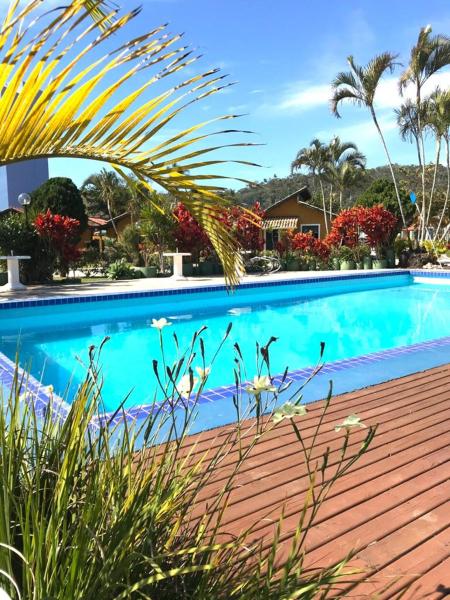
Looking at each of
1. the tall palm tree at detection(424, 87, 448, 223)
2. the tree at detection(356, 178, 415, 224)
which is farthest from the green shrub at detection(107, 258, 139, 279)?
the tall palm tree at detection(424, 87, 448, 223)

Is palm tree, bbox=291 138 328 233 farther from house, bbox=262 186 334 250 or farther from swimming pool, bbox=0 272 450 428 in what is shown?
swimming pool, bbox=0 272 450 428

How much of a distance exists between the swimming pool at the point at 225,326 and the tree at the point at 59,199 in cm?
561

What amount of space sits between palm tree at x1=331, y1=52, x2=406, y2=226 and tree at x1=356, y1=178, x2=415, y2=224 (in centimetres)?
308

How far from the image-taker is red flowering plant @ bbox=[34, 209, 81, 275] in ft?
44.1

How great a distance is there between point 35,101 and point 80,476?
1023mm

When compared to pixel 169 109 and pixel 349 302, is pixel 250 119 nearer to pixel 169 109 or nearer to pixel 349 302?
pixel 169 109

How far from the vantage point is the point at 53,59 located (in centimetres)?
124

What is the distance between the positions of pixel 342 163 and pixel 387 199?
36.5 feet

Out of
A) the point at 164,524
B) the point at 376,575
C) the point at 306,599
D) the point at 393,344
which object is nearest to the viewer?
Result: the point at 306,599

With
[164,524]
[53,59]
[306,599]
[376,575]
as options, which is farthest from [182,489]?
[53,59]

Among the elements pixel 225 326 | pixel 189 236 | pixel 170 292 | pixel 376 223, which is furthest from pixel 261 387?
pixel 376 223

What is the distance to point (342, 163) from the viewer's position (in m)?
30.0

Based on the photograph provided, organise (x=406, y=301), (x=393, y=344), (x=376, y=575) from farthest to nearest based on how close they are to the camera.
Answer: (x=406, y=301), (x=393, y=344), (x=376, y=575)

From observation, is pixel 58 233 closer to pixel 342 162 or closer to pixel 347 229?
pixel 347 229
